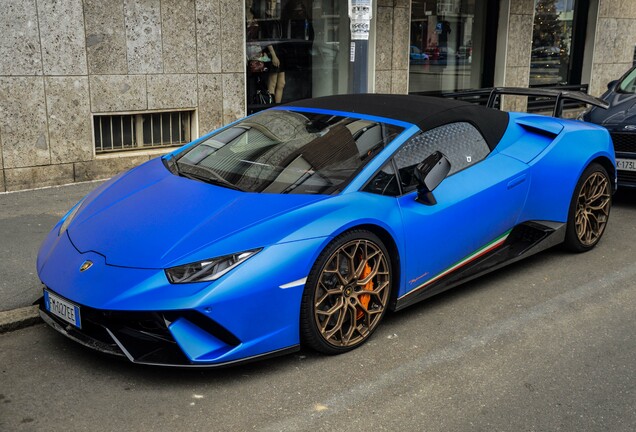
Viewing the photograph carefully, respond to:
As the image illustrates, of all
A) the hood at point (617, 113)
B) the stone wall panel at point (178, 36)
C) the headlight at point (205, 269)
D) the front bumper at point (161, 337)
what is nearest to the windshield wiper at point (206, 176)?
the headlight at point (205, 269)

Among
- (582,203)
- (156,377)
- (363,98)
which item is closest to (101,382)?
(156,377)

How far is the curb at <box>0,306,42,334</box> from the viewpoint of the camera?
4.64 m

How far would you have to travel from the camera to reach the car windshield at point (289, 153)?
14.7ft

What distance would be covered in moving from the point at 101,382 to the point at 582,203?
420 centimetres

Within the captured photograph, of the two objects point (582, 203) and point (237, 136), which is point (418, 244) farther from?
point (582, 203)

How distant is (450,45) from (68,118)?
782 centimetres

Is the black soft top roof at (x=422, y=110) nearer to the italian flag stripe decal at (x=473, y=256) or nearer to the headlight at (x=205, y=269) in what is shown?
the italian flag stripe decal at (x=473, y=256)

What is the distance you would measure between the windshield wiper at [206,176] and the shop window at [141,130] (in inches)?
164

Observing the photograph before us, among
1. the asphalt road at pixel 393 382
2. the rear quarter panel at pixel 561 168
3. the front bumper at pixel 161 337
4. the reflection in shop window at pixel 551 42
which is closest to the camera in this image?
the asphalt road at pixel 393 382

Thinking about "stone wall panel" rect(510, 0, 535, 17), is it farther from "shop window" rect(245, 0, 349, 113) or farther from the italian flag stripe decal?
the italian flag stripe decal

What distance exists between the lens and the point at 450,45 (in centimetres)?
1370

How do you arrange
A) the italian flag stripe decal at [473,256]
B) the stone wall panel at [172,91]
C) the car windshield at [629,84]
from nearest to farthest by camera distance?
the italian flag stripe decal at [473,256] < the stone wall panel at [172,91] < the car windshield at [629,84]

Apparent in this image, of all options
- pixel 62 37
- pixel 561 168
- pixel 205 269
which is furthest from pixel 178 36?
pixel 205 269

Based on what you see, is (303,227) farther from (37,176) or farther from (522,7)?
(522,7)
